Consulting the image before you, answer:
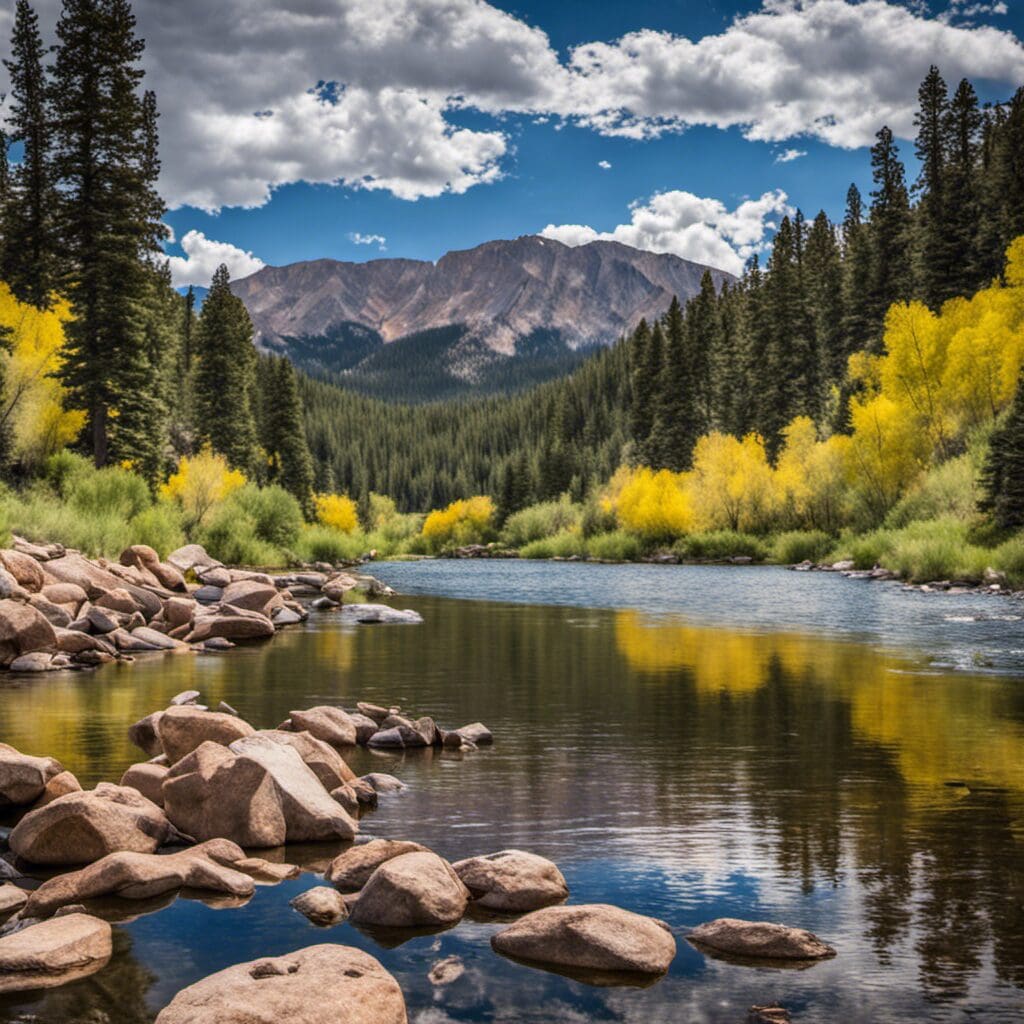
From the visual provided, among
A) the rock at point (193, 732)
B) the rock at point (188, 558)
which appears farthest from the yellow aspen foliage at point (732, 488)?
the rock at point (193, 732)

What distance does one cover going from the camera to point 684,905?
20.6ft

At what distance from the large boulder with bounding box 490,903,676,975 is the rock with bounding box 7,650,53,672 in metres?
13.4

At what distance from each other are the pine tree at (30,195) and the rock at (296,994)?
35.3 meters

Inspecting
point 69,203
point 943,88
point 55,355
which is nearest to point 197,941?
point 55,355

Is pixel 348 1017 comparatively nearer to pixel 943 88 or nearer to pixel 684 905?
pixel 684 905

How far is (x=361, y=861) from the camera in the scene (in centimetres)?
679

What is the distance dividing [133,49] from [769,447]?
53.4 meters

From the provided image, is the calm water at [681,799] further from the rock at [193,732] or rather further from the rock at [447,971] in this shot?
the rock at [193,732]

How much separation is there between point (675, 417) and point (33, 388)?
57438 millimetres

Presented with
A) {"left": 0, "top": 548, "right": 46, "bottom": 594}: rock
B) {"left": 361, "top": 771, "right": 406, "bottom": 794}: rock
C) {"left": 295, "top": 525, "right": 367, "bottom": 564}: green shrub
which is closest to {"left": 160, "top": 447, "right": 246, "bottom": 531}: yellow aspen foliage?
{"left": 295, "top": 525, "right": 367, "bottom": 564}: green shrub

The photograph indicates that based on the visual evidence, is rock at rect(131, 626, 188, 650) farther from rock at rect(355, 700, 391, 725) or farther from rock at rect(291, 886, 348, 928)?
rock at rect(291, 886, 348, 928)

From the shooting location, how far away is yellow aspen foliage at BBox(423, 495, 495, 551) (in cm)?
10350

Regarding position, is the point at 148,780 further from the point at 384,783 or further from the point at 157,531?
the point at 157,531

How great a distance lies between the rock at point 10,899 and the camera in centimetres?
612
